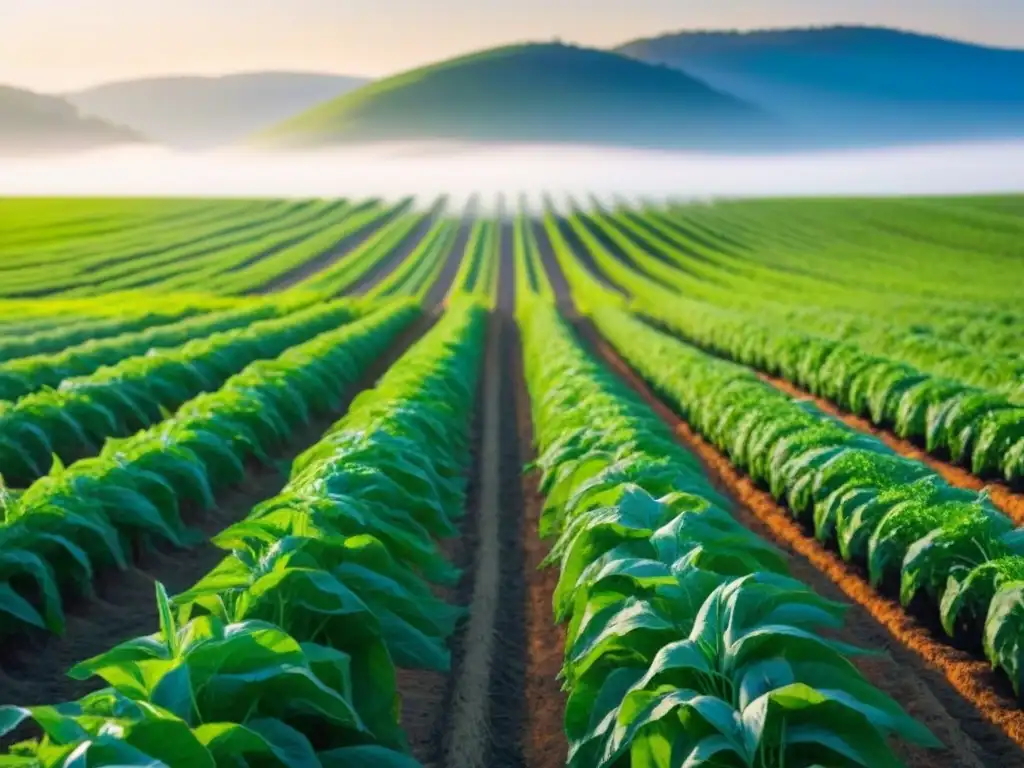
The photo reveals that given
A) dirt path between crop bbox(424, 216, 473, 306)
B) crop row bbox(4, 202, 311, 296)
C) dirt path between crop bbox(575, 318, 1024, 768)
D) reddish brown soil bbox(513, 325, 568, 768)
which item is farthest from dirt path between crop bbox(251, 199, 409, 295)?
dirt path between crop bbox(575, 318, 1024, 768)

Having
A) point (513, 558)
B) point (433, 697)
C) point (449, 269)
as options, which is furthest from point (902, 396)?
point (449, 269)

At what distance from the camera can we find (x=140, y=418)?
14375 mm

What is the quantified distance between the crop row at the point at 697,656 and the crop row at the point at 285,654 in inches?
35.4

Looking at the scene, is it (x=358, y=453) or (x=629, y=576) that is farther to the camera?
(x=358, y=453)

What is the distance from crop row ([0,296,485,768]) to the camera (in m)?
3.38

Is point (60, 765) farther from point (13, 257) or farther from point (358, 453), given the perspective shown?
point (13, 257)

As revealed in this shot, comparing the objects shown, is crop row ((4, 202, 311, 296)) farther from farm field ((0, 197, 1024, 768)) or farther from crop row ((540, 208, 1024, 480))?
crop row ((540, 208, 1024, 480))

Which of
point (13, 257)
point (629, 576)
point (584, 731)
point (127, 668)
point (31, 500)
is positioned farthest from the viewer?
point (13, 257)

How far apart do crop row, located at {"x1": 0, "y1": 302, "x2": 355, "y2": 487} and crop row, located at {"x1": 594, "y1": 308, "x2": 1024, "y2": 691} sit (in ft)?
27.1

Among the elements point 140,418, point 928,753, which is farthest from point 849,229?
point 928,753

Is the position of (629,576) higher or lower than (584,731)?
higher

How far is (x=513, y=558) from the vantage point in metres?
10.3

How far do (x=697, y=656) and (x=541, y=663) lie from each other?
364 cm

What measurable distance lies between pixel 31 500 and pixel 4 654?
1.19 meters
